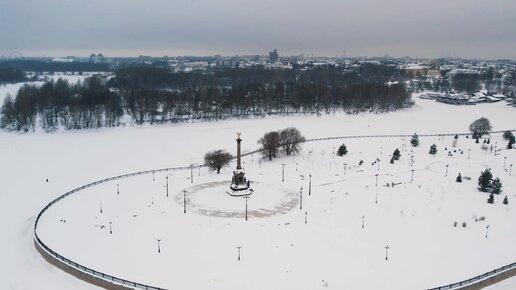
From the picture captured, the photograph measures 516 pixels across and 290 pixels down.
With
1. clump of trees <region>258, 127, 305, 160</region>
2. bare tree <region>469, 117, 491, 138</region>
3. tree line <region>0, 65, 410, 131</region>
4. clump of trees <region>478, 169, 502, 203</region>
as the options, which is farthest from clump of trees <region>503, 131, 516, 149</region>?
tree line <region>0, 65, 410, 131</region>

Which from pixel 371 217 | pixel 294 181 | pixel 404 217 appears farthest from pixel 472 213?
pixel 294 181

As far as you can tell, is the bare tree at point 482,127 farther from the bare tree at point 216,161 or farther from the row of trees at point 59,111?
the row of trees at point 59,111

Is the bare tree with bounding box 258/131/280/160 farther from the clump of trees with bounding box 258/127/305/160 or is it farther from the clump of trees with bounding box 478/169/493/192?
the clump of trees with bounding box 478/169/493/192

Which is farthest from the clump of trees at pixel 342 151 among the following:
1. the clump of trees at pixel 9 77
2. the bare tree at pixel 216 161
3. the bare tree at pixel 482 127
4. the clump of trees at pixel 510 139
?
the clump of trees at pixel 9 77

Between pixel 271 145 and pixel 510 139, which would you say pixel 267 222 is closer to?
pixel 271 145

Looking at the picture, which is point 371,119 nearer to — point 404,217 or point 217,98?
point 217,98

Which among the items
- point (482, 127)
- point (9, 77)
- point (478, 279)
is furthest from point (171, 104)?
point (9, 77)
